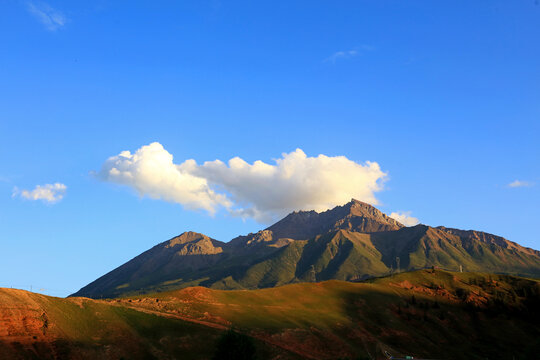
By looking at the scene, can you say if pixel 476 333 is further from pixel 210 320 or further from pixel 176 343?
pixel 176 343

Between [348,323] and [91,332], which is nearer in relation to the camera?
[91,332]

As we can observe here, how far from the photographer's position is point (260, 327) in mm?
133875

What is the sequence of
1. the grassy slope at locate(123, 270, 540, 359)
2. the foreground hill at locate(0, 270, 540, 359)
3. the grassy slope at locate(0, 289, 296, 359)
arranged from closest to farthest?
the grassy slope at locate(0, 289, 296, 359), the foreground hill at locate(0, 270, 540, 359), the grassy slope at locate(123, 270, 540, 359)

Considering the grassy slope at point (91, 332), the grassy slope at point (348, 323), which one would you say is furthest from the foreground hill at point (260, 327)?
the grassy slope at point (348, 323)

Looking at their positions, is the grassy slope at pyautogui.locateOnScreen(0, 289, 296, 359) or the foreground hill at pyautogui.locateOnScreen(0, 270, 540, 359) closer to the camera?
the grassy slope at pyautogui.locateOnScreen(0, 289, 296, 359)

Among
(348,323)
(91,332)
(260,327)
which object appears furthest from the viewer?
(348,323)

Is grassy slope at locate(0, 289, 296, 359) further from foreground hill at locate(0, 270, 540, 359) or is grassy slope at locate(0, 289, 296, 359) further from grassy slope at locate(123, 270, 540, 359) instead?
grassy slope at locate(123, 270, 540, 359)

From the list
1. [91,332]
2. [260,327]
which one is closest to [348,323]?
[260,327]

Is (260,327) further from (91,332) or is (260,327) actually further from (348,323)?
(91,332)

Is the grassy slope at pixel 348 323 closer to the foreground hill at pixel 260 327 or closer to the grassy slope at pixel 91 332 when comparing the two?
the foreground hill at pixel 260 327

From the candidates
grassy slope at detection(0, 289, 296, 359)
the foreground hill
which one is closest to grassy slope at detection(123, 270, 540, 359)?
the foreground hill

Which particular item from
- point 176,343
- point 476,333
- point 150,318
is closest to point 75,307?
point 150,318

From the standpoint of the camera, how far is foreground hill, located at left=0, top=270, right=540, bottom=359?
100625 mm

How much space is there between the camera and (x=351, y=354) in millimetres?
131750
